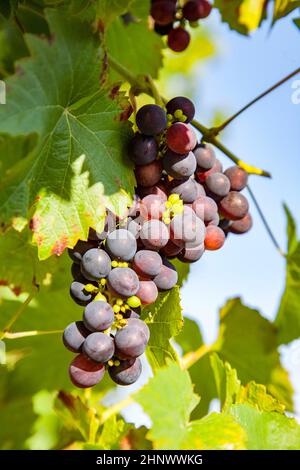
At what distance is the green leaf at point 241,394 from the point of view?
5.32 ft

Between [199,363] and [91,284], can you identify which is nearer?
[91,284]

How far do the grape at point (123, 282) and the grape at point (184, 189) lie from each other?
25cm

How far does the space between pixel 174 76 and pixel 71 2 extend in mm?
3111

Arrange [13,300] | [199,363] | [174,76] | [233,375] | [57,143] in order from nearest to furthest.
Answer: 1. [57,143]
2. [233,375]
3. [13,300]
4. [199,363]
5. [174,76]

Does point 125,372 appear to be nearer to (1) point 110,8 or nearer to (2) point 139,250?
(2) point 139,250

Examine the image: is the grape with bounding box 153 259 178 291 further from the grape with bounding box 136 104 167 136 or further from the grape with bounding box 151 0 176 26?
the grape with bounding box 151 0 176 26

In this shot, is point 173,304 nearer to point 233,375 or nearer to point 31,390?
point 233,375

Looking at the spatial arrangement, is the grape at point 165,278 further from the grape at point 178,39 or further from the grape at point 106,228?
the grape at point 178,39

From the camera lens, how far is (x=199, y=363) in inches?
98.2

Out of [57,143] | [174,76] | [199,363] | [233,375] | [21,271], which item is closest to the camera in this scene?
[57,143]

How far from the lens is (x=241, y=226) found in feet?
6.01

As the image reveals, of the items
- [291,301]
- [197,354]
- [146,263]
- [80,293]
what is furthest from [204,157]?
[197,354]

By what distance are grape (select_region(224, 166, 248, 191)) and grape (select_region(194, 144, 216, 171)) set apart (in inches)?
4.0
